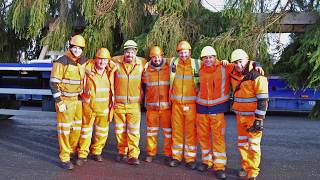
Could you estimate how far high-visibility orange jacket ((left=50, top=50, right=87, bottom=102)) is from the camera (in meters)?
4.85

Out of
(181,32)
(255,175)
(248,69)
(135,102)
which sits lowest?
(255,175)

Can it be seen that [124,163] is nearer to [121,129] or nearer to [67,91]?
[121,129]

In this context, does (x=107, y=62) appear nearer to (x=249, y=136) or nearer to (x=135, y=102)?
(x=135, y=102)

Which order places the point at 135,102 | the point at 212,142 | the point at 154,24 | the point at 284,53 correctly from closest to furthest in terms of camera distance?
the point at 212,142, the point at 135,102, the point at 284,53, the point at 154,24

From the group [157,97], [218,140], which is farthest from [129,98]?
[218,140]

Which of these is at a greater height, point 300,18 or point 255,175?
point 300,18

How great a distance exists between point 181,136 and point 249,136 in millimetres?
926

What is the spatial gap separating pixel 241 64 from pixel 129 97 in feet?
5.01

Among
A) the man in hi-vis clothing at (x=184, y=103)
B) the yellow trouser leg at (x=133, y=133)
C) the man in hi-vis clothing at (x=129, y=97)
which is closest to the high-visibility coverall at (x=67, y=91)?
the man in hi-vis clothing at (x=129, y=97)

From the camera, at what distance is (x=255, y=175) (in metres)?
4.39

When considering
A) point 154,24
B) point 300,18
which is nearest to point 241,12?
point 300,18

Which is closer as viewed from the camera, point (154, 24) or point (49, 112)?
point (49, 112)

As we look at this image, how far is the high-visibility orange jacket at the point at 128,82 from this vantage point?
510 cm

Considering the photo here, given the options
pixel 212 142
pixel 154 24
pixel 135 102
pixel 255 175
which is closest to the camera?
pixel 255 175
